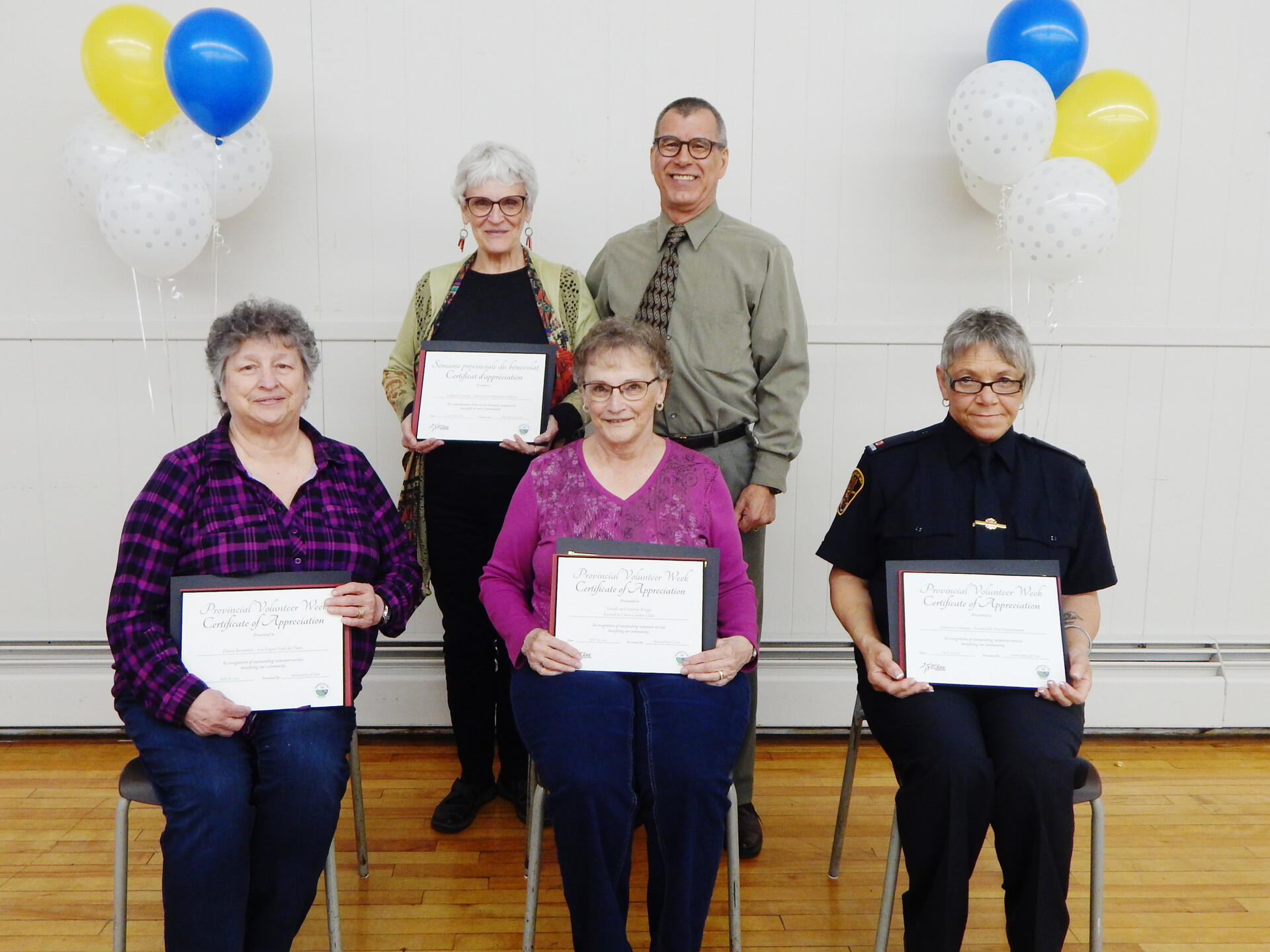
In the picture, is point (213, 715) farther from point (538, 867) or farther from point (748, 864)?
point (748, 864)

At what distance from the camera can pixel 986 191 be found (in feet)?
9.35

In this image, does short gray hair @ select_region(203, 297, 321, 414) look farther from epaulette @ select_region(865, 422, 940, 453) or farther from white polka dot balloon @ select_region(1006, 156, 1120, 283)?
white polka dot balloon @ select_region(1006, 156, 1120, 283)

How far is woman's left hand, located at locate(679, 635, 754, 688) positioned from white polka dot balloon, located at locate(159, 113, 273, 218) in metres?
1.96

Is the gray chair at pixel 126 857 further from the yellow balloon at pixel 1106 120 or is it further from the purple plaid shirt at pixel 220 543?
the yellow balloon at pixel 1106 120

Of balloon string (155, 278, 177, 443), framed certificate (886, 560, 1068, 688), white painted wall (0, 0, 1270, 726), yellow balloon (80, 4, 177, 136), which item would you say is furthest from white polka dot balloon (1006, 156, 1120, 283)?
balloon string (155, 278, 177, 443)

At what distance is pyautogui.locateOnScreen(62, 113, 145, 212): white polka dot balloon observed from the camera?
268 centimetres

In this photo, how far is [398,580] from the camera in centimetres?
208

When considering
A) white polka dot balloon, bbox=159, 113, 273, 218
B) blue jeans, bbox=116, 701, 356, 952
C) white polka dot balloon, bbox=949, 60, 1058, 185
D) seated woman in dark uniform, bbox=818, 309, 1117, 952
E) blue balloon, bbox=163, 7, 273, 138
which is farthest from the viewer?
white polka dot balloon, bbox=159, 113, 273, 218

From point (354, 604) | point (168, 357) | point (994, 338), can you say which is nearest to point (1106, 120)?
point (994, 338)

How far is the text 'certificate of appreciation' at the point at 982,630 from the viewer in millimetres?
1887

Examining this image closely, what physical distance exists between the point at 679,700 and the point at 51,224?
8.71 feet

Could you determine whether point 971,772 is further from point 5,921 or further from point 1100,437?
point 5,921

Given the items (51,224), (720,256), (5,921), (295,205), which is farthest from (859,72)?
(5,921)

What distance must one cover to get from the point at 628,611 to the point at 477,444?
79 centimetres
